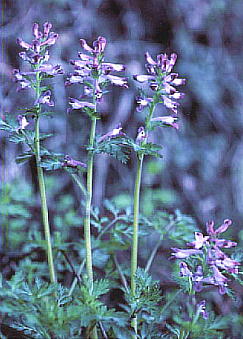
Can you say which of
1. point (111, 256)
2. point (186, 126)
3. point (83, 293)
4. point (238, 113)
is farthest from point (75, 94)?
point (83, 293)

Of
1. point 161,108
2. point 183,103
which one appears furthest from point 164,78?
point 183,103

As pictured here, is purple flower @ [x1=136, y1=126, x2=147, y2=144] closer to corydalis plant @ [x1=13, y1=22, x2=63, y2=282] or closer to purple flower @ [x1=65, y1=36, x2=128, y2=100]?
purple flower @ [x1=65, y1=36, x2=128, y2=100]

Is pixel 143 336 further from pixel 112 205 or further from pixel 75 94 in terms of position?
pixel 75 94

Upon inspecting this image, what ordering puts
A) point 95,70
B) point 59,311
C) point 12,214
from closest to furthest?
point 59,311
point 95,70
point 12,214

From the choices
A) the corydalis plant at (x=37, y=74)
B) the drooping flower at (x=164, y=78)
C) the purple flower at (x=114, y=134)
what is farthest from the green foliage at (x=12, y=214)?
the drooping flower at (x=164, y=78)

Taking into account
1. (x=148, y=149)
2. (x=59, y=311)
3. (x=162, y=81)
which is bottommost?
(x=59, y=311)

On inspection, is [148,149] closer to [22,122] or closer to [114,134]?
[114,134]

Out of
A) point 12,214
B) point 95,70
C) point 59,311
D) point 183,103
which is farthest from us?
point 183,103

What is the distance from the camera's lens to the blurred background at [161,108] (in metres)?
3.46

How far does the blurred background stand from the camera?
3457 millimetres

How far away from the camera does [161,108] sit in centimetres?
370

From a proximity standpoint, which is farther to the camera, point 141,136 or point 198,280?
point 141,136

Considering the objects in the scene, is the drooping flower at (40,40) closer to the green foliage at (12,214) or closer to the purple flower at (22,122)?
the purple flower at (22,122)

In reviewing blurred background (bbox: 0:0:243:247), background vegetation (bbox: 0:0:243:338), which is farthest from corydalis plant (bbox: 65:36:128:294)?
blurred background (bbox: 0:0:243:247)
